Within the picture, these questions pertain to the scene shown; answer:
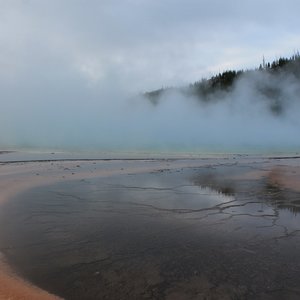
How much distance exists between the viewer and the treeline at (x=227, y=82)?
259 ft

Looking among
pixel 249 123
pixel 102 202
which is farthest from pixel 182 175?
pixel 249 123

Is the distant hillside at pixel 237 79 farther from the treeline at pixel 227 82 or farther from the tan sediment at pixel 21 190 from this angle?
the tan sediment at pixel 21 190

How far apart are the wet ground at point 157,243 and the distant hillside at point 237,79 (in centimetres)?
6692

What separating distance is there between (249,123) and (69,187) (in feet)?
187

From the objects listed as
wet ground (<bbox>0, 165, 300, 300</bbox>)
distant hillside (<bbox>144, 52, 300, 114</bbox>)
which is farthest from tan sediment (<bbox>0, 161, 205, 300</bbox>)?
distant hillside (<bbox>144, 52, 300, 114</bbox>)

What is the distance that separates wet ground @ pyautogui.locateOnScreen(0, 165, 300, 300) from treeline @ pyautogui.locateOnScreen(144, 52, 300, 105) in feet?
225

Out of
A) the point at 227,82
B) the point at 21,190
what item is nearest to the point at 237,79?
the point at 227,82

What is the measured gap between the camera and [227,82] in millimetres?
87188

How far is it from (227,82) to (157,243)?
84.5 meters

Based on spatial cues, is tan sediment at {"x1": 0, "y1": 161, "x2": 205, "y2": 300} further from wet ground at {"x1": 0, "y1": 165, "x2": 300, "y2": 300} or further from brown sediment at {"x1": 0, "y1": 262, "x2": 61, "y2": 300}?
wet ground at {"x1": 0, "y1": 165, "x2": 300, "y2": 300}

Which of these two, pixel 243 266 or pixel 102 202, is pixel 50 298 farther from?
pixel 102 202

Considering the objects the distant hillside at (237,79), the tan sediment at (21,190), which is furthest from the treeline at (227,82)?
the tan sediment at (21,190)

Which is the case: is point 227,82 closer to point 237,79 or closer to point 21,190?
point 237,79

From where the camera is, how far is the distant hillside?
76.9 metres
